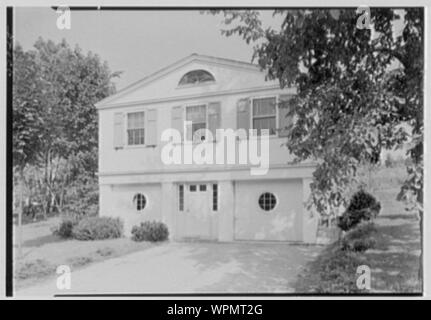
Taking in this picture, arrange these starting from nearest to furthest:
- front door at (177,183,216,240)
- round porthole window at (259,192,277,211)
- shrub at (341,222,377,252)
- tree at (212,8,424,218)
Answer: tree at (212,8,424,218) → shrub at (341,222,377,252) → round porthole window at (259,192,277,211) → front door at (177,183,216,240)

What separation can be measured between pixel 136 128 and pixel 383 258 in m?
3.06

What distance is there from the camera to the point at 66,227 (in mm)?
3723

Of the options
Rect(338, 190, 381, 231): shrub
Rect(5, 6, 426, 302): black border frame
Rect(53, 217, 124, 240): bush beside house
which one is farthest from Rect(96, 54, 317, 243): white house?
Rect(5, 6, 426, 302): black border frame

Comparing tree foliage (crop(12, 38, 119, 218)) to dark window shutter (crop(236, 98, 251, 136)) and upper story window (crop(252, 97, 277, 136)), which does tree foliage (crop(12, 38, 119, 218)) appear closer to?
dark window shutter (crop(236, 98, 251, 136))

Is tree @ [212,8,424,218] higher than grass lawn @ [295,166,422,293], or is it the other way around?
tree @ [212,8,424,218]

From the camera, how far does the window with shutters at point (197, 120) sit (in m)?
3.69

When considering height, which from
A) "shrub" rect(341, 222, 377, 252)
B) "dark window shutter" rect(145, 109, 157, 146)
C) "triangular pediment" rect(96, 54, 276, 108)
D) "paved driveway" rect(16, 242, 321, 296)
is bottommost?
"paved driveway" rect(16, 242, 321, 296)

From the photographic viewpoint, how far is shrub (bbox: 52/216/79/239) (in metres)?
3.70

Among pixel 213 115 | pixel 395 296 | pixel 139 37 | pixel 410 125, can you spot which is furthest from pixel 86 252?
pixel 410 125

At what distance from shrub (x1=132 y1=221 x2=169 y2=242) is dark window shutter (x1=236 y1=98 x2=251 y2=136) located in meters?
1.42

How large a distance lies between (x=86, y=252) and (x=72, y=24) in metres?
2.46

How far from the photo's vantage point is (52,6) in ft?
11.5

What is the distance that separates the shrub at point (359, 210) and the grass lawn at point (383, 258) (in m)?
0.07

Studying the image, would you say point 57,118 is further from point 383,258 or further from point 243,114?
point 383,258
